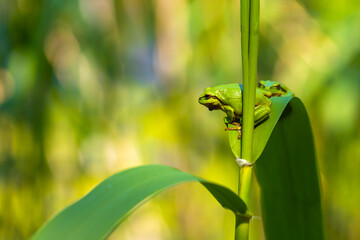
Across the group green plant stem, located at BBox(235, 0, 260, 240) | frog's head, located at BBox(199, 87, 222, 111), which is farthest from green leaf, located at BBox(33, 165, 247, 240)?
frog's head, located at BBox(199, 87, 222, 111)

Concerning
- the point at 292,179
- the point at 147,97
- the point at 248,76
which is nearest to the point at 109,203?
the point at 248,76

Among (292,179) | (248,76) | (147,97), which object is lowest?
(147,97)

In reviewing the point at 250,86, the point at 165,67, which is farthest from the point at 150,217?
the point at 250,86

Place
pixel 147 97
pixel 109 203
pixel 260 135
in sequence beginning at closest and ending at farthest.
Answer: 1. pixel 109 203
2. pixel 260 135
3. pixel 147 97

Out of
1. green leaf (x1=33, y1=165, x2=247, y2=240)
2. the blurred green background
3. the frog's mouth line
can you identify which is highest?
the frog's mouth line

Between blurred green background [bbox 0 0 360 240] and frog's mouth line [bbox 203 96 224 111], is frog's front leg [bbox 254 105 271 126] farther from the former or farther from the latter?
blurred green background [bbox 0 0 360 240]

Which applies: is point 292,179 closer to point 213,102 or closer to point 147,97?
point 213,102

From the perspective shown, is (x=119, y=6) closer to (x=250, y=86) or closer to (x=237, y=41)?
(x=237, y=41)

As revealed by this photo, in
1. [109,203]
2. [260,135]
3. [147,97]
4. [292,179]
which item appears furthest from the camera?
[147,97]
